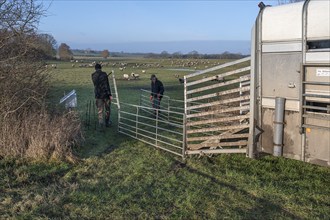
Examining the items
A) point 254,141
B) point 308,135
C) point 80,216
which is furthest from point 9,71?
point 308,135

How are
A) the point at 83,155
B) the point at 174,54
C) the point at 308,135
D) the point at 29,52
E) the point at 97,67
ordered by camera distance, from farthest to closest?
the point at 174,54 < the point at 97,67 < the point at 29,52 < the point at 83,155 < the point at 308,135

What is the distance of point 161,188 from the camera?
666 centimetres

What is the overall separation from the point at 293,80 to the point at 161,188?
9.73 ft

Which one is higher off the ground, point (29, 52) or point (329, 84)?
point (29, 52)

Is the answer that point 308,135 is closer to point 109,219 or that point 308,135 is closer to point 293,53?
point 293,53

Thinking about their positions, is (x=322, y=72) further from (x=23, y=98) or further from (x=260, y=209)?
(x=23, y=98)

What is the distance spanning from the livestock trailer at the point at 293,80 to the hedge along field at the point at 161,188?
794 mm

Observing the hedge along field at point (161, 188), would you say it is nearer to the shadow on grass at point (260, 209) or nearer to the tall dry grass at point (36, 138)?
the shadow on grass at point (260, 209)

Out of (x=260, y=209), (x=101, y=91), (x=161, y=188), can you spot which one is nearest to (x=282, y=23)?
Result: (x=260, y=209)

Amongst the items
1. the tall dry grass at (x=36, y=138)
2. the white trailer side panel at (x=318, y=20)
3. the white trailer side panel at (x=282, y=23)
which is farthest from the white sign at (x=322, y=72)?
the tall dry grass at (x=36, y=138)

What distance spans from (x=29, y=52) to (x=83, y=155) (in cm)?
319

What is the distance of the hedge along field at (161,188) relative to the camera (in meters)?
5.62

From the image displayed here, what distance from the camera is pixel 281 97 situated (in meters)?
6.28

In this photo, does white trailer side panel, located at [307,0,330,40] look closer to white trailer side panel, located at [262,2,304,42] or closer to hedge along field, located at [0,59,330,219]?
white trailer side panel, located at [262,2,304,42]
